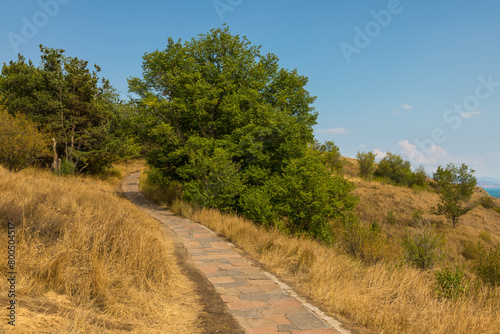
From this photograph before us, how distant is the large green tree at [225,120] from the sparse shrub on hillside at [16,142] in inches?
240

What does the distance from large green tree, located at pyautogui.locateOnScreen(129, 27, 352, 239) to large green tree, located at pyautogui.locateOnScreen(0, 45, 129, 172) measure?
6.88 metres

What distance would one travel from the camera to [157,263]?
5094 millimetres

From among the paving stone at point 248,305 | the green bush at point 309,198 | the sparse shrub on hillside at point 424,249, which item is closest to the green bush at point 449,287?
the sparse shrub on hillside at point 424,249

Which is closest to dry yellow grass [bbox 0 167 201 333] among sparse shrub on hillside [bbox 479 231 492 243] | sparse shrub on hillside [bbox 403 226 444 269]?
sparse shrub on hillside [bbox 403 226 444 269]

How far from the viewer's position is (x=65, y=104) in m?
21.3

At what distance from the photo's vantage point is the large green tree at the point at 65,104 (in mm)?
20500

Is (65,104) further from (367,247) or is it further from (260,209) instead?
(367,247)

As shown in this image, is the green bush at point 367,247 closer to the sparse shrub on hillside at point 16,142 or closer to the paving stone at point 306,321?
the paving stone at point 306,321

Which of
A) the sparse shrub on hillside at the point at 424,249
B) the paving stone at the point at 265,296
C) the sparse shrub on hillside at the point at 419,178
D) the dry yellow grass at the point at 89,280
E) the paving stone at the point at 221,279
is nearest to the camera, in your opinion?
Result: the dry yellow grass at the point at 89,280

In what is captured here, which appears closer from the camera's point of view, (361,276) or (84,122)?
(361,276)

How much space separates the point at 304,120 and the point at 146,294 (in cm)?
1482

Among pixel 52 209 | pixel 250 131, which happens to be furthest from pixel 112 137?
pixel 52 209

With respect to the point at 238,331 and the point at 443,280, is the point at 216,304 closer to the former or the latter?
the point at 238,331

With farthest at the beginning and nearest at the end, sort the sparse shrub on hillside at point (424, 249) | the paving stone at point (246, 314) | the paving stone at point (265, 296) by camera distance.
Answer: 1. the sparse shrub on hillside at point (424, 249)
2. the paving stone at point (265, 296)
3. the paving stone at point (246, 314)
